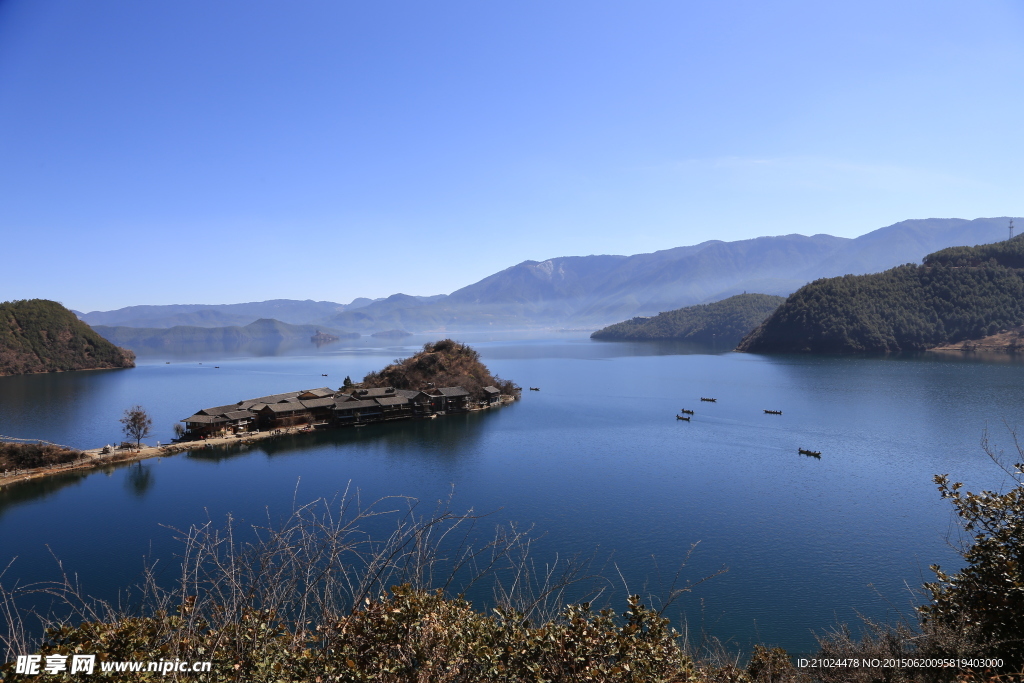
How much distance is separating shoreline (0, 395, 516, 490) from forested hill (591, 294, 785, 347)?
102 m

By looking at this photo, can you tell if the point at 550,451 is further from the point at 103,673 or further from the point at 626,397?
the point at 103,673

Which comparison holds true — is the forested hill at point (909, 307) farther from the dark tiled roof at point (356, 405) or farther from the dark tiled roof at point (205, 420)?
the dark tiled roof at point (205, 420)

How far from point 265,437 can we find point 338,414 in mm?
4887

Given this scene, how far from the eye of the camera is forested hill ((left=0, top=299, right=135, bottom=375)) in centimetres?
6950

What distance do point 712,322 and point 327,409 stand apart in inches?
4620

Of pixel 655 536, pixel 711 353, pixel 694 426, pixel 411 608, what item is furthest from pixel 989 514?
pixel 711 353

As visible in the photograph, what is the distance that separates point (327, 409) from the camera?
35969 millimetres

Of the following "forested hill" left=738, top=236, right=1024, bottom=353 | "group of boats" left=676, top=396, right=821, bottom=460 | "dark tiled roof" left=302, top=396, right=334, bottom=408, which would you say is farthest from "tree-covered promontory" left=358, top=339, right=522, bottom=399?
"forested hill" left=738, top=236, right=1024, bottom=353

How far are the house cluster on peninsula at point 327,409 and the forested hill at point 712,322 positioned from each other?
299ft

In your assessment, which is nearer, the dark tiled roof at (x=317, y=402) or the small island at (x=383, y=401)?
the small island at (x=383, y=401)

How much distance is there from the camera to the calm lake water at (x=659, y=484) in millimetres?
13148

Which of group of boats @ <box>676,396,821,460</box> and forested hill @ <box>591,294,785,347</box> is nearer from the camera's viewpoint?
group of boats @ <box>676,396,821,460</box>

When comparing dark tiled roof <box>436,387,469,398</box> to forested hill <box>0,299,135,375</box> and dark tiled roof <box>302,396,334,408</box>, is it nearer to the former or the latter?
dark tiled roof <box>302,396,334,408</box>

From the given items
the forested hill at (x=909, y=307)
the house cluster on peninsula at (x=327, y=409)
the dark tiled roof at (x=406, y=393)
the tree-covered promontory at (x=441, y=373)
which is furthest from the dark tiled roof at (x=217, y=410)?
the forested hill at (x=909, y=307)
